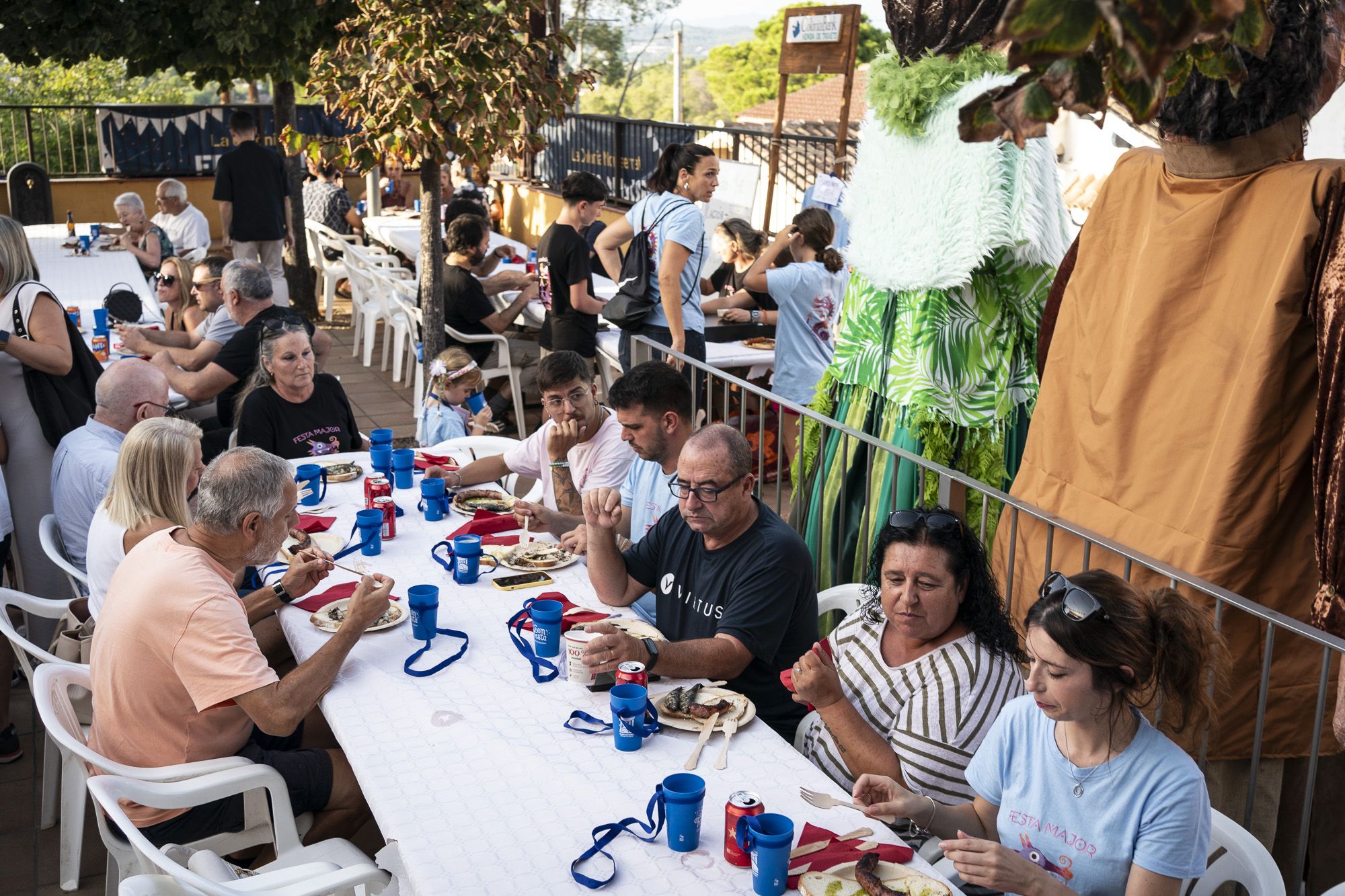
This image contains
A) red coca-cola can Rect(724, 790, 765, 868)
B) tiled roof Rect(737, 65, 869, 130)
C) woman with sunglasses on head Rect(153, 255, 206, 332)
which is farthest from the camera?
tiled roof Rect(737, 65, 869, 130)

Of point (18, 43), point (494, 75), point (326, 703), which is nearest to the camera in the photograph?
point (326, 703)

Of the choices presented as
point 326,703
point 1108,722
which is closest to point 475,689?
point 326,703

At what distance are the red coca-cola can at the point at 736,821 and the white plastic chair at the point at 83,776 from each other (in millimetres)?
1280

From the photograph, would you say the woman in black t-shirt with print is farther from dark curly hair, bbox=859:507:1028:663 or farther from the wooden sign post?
the wooden sign post

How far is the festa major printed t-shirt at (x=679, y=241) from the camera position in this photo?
5891 millimetres

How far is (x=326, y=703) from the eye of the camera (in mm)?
2938

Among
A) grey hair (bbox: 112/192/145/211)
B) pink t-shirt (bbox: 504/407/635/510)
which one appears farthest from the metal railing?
grey hair (bbox: 112/192/145/211)

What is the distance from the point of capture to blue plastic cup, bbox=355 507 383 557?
3904 mm

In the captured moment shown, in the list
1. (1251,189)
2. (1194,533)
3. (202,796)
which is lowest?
(202,796)

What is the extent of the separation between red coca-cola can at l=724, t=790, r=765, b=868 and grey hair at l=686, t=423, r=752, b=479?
112 centimetres

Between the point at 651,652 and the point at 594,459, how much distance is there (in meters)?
1.67

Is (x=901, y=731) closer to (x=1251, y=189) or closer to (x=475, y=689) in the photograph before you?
(x=475, y=689)

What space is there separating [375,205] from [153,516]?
9.97 meters

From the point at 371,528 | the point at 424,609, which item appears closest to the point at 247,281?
the point at 371,528
